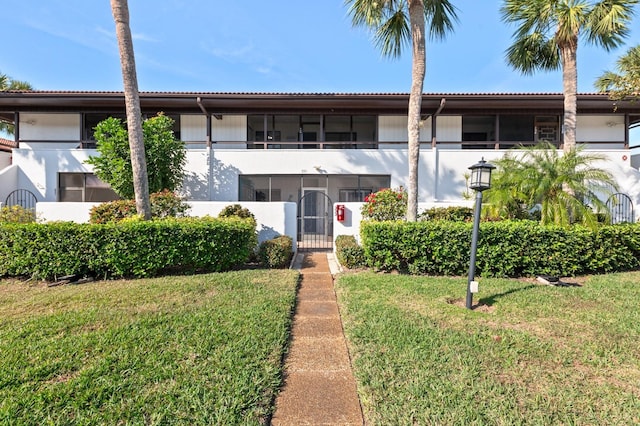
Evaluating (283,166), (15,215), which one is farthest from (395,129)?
(15,215)

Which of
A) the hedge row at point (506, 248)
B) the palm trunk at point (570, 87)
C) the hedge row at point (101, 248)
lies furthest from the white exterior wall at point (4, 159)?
the palm trunk at point (570, 87)

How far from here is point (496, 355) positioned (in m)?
3.31

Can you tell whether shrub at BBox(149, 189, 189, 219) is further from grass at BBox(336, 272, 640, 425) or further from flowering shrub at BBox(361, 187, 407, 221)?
grass at BBox(336, 272, 640, 425)

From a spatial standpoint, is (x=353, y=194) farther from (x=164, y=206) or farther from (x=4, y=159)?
(x=4, y=159)

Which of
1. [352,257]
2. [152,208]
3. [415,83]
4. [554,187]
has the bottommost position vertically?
[352,257]

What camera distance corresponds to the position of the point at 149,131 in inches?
416

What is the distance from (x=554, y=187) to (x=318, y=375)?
25.3 feet

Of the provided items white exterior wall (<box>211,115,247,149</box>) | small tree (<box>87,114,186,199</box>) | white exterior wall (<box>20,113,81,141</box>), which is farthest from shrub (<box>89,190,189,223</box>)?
white exterior wall (<box>20,113,81,141</box>)

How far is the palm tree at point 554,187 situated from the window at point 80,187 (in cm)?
1481

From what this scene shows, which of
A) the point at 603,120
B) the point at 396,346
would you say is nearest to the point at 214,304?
the point at 396,346

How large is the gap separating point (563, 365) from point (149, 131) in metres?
12.2

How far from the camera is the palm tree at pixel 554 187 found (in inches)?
287

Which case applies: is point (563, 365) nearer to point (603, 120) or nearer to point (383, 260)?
point (383, 260)

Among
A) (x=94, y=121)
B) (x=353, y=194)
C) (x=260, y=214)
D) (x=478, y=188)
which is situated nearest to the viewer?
(x=478, y=188)
